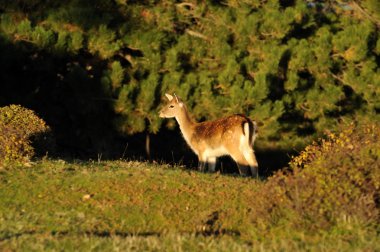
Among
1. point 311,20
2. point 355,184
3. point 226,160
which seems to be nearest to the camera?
point 355,184

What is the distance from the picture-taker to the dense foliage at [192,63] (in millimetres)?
19766

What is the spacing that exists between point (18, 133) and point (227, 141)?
4.18 m

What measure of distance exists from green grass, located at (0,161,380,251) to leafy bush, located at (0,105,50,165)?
0.36 meters

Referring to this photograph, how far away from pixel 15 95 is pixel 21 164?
1004cm

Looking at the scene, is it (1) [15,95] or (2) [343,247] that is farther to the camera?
(1) [15,95]

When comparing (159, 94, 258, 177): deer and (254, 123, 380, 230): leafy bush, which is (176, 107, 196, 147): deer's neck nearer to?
(159, 94, 258, 177): deer

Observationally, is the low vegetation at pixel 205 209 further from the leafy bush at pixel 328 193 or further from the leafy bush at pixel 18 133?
the leafy bush at pixel 18 133

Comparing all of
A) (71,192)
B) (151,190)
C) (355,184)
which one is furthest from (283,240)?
(71,192)

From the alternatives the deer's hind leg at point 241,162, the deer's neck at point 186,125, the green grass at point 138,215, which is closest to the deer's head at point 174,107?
the deer's neck at point 186,125

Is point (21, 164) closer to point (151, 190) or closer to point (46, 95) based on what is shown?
point (151, 190)

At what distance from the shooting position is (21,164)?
11.4 metres

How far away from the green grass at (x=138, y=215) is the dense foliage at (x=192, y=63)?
27.7 ft

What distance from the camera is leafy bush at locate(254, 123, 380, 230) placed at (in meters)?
8.45

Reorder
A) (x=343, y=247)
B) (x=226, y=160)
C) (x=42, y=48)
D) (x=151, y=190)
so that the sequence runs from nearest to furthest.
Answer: (x=343, y=247) < (x=151, y=190) < (x=42, y=48) < (x=226, y=160)
